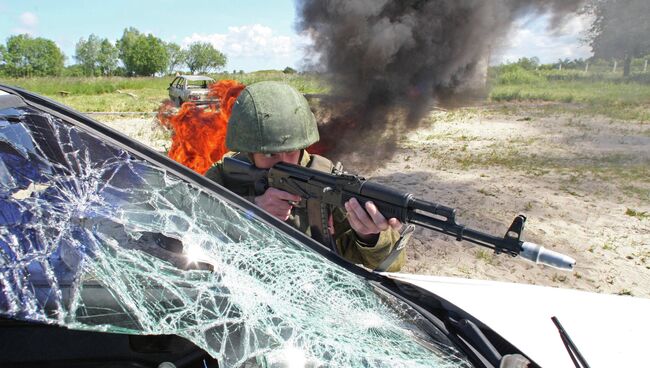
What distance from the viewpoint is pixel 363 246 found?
75.5 inches

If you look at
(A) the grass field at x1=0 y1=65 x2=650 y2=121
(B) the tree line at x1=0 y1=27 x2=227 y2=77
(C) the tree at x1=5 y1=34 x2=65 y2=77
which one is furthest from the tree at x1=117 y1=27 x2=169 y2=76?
(A) the grass field at x1=0 y1=65 x2=650 y2=121

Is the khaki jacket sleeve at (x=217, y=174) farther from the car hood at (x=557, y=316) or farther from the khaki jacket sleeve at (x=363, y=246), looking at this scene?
the car hood at (x=557, y=316)

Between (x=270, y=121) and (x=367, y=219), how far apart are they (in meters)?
0.84

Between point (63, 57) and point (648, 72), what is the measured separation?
5989 centimetres

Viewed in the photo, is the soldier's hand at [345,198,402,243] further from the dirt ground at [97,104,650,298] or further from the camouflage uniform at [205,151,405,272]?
the dirt ground at [97,104,650,298]

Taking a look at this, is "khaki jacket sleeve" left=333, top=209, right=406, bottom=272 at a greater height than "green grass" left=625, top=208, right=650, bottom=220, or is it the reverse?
"khaki jacket sleeve" left=333, top=209, right=406, bottom=272

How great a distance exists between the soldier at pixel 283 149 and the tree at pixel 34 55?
186 ft

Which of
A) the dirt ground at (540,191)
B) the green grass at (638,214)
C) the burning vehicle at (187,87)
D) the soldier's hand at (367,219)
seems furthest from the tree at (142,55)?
the soldier's hand at (367,219)

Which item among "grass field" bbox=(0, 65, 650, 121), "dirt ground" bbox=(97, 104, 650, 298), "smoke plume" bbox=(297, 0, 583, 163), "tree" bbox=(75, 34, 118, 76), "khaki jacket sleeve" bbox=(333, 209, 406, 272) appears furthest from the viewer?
"tree" bbox=(75, 34, 118, 76)

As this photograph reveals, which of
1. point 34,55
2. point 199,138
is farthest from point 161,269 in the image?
point 34,55

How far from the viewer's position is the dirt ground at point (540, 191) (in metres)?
4.48

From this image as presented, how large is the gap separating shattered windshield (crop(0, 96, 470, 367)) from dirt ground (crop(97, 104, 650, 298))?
3.19 metres

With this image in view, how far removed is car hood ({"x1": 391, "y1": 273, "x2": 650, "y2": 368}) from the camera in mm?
1467

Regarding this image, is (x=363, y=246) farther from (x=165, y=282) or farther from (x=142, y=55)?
(x=142, y=55)
